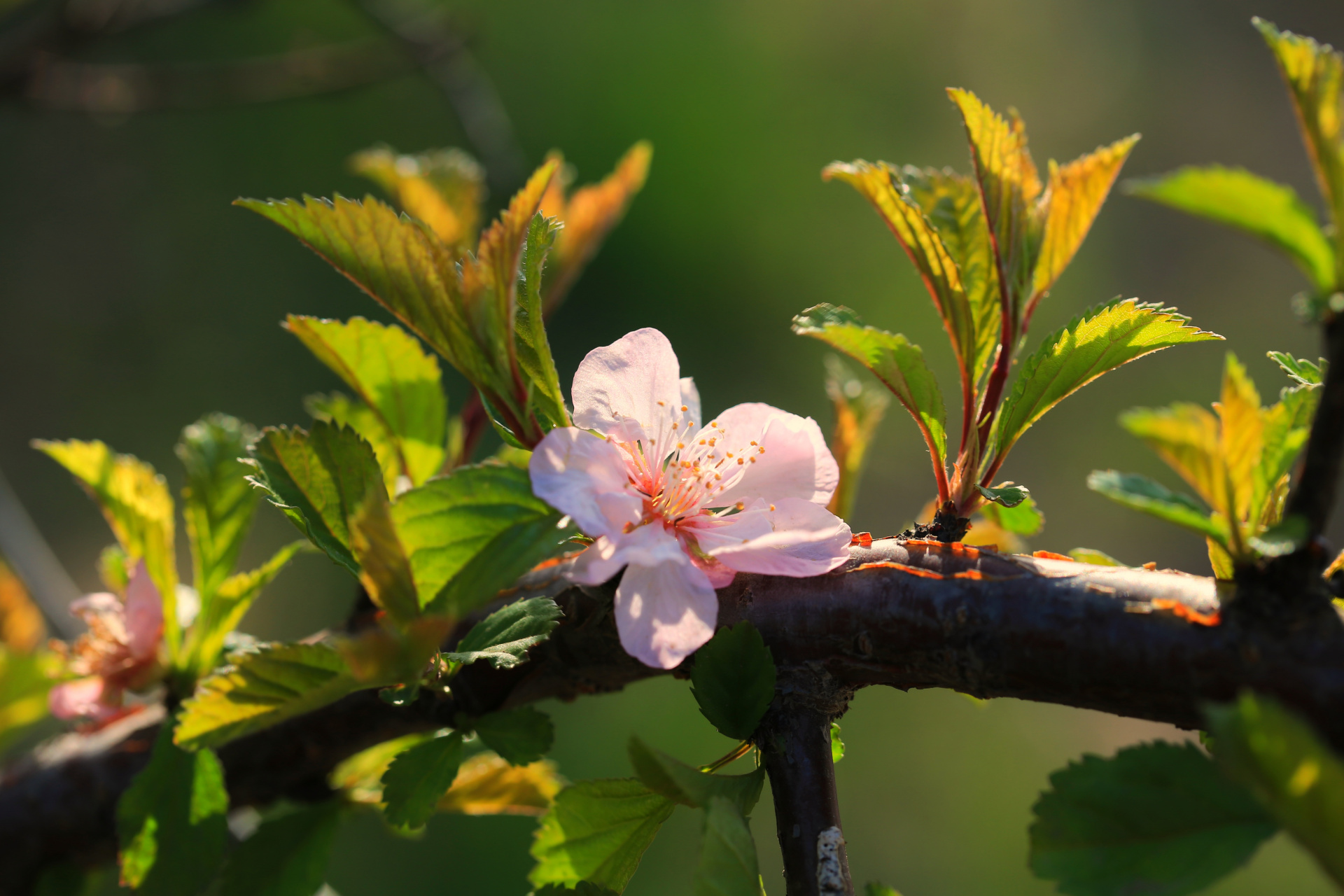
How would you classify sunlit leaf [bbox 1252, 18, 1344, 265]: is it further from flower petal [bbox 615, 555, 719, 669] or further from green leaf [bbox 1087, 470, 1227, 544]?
flower petal [bbox 615, 555, 719, 669]

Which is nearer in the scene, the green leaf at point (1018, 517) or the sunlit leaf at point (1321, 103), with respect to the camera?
the sunlit leaf at point (1321, 103)

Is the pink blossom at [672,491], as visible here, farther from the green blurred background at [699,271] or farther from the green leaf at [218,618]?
the green blurred background at [699,271]

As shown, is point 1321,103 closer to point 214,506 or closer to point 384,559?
point 384,559

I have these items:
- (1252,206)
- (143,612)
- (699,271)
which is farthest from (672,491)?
(699,271)

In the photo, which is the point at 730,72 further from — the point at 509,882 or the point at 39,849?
the point at 39,849

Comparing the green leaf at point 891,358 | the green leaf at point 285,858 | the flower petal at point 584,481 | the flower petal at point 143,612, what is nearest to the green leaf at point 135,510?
the flower petal at point 143,612

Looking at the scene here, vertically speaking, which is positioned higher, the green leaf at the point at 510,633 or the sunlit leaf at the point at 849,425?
the green leaf at the point at 510,633
